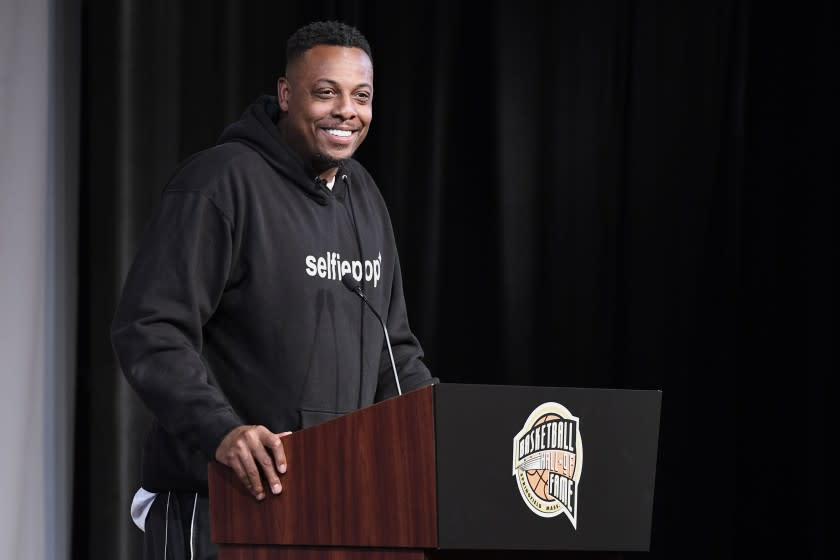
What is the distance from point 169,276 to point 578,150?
1961 mm

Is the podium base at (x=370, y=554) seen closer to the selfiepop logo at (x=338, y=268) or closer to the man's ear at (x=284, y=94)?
the selfiepop logo at (x=338, y=268)

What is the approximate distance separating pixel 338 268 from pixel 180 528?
48 centimetres

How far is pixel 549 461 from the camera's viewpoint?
1.45 m

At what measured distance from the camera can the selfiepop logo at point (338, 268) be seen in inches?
75.2

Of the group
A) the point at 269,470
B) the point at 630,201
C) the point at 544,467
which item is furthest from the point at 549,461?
the point at 630,201

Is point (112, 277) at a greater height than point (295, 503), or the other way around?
point (112, 277)

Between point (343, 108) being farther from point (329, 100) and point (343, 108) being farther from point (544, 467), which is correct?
point (544, 467)

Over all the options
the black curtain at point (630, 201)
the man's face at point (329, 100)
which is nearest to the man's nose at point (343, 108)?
the man's face at point (329, 100)

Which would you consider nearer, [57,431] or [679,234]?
[57,431]

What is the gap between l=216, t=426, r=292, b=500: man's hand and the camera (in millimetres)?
1506

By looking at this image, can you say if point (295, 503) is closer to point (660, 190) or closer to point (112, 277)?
point (112, 277)

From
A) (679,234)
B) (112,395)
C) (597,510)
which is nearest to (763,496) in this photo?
(679,234)

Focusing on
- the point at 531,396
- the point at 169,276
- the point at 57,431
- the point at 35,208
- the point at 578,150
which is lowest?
the point at 57,431

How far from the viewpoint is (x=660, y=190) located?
348cm
